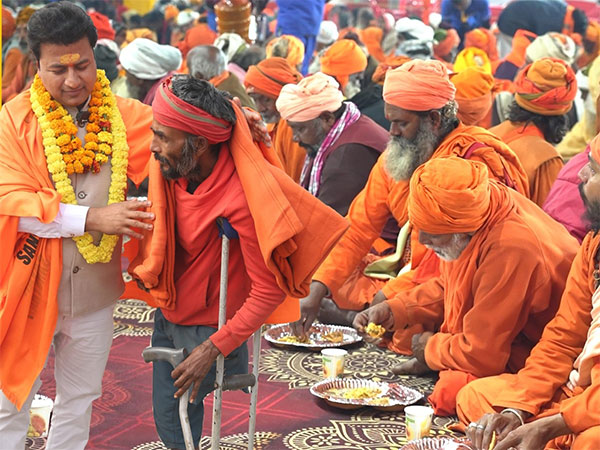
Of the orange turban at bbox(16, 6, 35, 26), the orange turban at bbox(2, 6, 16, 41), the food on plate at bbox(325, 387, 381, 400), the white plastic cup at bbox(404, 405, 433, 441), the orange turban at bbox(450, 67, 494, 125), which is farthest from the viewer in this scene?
the orange turban at bbox(2, 6, 16, 41)

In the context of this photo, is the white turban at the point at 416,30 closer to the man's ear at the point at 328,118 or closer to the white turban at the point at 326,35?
the white turban at the point at 326,35

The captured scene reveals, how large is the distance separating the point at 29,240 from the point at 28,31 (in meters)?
0.68

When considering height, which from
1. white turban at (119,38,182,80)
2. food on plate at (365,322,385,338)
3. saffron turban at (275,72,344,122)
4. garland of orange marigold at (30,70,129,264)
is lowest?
food on plate at (365,322,385,338)

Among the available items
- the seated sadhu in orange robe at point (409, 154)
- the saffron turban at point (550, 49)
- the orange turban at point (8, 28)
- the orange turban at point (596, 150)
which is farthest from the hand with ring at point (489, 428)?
the orange turban at point (8, 28)

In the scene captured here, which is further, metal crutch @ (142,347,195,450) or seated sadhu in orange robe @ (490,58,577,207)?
seated sadhu in orange robe @ (490,58,577,207)

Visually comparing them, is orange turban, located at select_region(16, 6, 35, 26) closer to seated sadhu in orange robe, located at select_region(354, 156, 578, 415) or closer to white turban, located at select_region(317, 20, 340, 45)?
white turban, located at select_region(317, 20, 340, 45)

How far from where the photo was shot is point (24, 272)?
288cm

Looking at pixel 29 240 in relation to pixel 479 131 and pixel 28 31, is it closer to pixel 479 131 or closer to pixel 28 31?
pixel 28 31

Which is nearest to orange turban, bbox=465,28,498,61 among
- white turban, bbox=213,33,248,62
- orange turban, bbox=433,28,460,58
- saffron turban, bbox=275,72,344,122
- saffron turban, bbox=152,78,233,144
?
orange turban, bbox=433,28,460,58

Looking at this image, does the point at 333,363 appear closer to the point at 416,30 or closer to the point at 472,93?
the point at 472,93

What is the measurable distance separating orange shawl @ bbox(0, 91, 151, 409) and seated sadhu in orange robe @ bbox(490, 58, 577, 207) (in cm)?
331

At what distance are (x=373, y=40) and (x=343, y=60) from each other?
467 centimetres

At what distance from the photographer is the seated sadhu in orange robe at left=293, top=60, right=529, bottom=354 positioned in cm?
477

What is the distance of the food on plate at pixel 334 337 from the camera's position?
5.14 m
